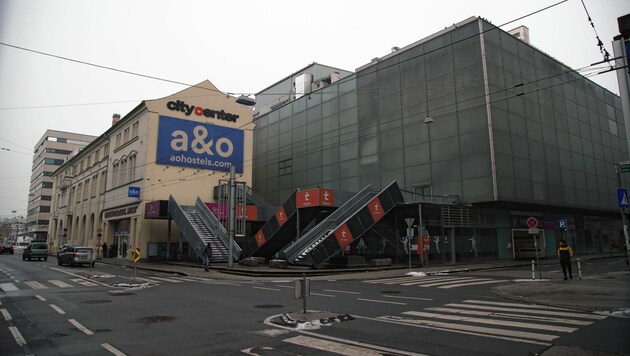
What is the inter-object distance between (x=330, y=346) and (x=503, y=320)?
4391 mm

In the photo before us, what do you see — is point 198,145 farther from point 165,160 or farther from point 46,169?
point 46,169

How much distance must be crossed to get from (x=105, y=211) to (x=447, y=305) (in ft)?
150

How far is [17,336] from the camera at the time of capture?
7793 millimetres

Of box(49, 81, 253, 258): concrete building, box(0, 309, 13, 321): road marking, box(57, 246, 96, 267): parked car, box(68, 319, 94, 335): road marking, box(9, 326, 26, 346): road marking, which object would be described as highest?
box(49, 81, 253, 258): concrete building

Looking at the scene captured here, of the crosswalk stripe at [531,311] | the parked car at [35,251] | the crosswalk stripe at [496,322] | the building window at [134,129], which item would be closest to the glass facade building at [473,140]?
the building window at [134,129]

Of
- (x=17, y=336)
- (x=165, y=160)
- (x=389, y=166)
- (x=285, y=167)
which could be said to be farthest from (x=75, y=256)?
(x=389, y=166)

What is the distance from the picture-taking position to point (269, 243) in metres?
30.2

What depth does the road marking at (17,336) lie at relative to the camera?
732 cm

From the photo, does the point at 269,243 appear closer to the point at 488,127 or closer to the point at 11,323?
the point at 488,127

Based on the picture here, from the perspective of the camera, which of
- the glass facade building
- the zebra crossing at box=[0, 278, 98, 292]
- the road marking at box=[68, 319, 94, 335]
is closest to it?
the road marking at box=[68, 319, 94, 335]

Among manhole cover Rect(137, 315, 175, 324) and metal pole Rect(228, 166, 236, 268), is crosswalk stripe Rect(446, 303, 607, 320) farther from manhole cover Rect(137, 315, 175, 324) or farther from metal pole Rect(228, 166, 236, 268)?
metal pole Rect(228, 166, 236, 268)

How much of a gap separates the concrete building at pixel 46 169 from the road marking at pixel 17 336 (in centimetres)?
10615

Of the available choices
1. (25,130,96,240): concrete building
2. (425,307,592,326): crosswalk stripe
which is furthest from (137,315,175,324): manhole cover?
(25,130,96,240): concrete building

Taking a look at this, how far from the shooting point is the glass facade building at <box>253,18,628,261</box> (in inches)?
1236
